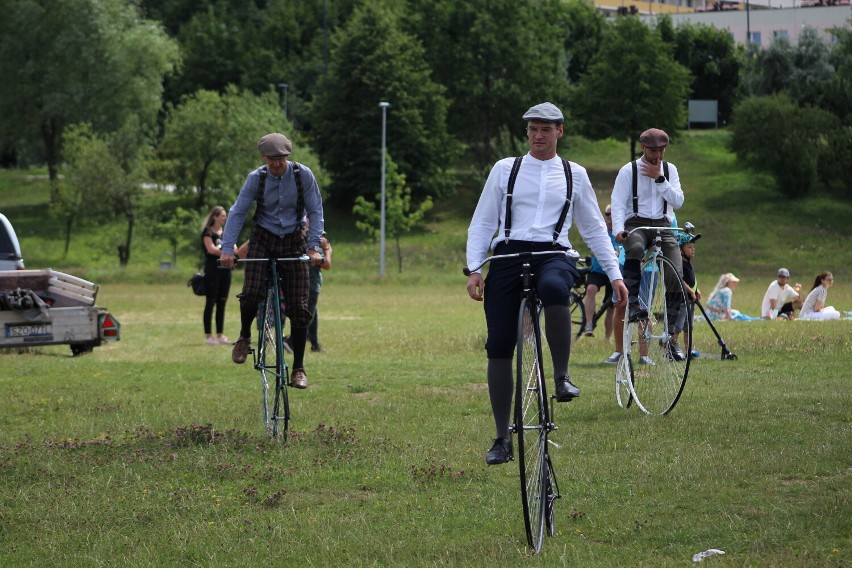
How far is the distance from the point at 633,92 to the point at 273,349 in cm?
7724

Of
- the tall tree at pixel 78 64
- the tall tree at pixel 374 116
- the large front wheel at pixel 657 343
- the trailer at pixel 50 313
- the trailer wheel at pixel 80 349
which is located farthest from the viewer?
the tall tree at pixel 374 116

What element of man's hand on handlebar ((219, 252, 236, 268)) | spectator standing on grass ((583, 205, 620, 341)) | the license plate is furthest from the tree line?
man's hand on handlebar ((219, 252, 236, 268))

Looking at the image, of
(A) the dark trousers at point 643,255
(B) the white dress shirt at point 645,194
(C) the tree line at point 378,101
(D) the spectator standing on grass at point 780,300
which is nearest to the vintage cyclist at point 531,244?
(A) the dark trousers at point 643,255

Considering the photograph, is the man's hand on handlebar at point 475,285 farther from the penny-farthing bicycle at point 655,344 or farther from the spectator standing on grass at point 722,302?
the spectator standing on grass at point 722,302

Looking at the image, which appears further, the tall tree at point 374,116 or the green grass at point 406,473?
the tall tree at point 374,116

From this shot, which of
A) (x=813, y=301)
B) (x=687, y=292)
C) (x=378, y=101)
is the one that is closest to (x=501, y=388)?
(x=687, y=292)

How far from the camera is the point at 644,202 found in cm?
1258

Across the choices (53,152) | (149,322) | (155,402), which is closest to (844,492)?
(155,402)

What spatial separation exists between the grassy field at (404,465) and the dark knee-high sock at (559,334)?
88 centimetres

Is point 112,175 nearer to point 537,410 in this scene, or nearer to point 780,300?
point 780,300

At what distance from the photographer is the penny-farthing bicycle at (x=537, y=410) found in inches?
274

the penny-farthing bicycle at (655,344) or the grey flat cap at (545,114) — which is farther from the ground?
the grey flat cap at (545,114)

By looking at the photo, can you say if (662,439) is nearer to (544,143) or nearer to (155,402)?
(544,143)

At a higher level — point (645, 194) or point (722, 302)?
point (645, 194)
